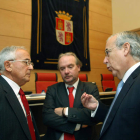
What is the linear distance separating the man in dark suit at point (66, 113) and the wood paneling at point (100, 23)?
4665 millimetres

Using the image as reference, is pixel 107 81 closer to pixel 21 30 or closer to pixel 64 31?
pixel 64 31

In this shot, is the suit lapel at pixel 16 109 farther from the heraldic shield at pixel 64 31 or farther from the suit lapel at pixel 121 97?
the heraldic shield at pixel 64 31

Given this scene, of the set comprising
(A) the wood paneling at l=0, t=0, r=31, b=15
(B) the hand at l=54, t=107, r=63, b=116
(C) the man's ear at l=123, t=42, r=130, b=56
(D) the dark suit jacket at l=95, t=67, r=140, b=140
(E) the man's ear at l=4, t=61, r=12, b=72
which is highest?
(A) the wood paneling at l=0, t=0, r=31, b=15

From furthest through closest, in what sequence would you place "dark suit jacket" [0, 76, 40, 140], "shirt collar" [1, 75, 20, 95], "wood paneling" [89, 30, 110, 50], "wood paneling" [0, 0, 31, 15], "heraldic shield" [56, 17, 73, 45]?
1. "wood paneling" [89, 30, 110, 50]
2. "heraldic shield" [56, 17, 73, 45]
3. "wood paneling" [0, 0, 31, 15]
4. "shirt collar" [1, 75, 20, 95]
5. "dark suit jacket" [0, 76, 40, 140]

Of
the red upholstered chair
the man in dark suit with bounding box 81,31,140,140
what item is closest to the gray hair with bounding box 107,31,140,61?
the man in dark suit with bounding box 81,31,140,140

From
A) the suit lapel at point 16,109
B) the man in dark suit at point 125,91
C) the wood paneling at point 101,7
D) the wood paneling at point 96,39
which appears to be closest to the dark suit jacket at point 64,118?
the suit lapel at point 16,109

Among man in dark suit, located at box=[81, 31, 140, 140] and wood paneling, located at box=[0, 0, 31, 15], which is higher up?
wood paneling, located at box=[0, 0, 31, 15]

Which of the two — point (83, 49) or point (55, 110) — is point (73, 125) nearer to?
point (55, 110)

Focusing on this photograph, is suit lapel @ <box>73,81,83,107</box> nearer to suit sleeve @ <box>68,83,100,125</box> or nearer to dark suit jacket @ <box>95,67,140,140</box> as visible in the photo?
suit sleeve @ <box>68,83,100,125</box>

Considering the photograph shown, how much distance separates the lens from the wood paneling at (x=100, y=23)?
620cm

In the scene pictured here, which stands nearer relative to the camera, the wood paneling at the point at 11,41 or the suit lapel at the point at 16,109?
the suit lapel at the point at 16,109

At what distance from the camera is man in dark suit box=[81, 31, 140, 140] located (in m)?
0.92

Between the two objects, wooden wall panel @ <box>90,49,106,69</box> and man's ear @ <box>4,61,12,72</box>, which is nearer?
man's ear @ <box>4,61,12,72</box>

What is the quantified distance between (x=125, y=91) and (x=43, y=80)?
2.79 metres
